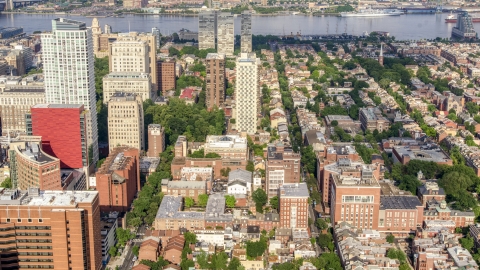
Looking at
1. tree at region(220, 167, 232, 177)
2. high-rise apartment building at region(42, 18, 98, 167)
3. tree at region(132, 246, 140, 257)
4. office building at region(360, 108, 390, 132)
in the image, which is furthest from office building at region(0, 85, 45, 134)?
office building at region(360, 108, 390, 132)

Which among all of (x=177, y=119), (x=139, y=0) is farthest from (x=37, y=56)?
(x=139, y=0)

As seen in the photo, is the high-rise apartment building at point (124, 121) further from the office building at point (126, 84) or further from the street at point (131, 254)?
the street at point (131, 254)

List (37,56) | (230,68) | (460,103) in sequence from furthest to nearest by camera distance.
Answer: (37,56)
(230,68)
(460,103)

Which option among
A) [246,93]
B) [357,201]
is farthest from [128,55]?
[357,201]

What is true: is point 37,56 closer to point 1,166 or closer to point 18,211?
point 1,166

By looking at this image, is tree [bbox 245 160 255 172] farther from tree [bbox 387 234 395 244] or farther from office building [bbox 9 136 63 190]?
office building [bbox 9 136 63 190]
